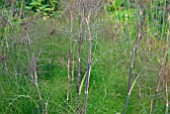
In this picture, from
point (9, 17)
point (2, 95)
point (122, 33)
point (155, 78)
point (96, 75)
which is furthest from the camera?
point (122, 33)

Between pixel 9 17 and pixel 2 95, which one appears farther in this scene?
pixel 9 17

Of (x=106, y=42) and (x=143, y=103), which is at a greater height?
(x=106, y=42)

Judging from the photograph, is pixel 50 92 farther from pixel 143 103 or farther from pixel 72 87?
pixel 143 103

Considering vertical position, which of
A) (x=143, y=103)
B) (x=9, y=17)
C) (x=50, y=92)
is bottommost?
(x=143, y=103)

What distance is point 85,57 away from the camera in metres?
3.63

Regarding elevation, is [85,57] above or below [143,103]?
above

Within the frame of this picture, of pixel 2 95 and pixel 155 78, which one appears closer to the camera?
pixel 2 95

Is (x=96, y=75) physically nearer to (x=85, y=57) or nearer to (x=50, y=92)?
(x=85, y=57)

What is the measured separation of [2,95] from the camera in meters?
2.87

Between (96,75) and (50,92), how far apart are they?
0.75 metres

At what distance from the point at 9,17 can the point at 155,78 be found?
4.80 ft

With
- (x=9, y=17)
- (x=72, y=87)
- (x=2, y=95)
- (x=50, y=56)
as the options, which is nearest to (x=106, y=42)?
(x=50, y=56)

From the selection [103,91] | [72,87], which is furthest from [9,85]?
[103,91]

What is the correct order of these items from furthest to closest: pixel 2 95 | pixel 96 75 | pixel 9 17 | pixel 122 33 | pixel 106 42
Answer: pixel 122 33 < pixel 106 42 < pixel 96 75 < pixel 9 17 < pixel 2 95
